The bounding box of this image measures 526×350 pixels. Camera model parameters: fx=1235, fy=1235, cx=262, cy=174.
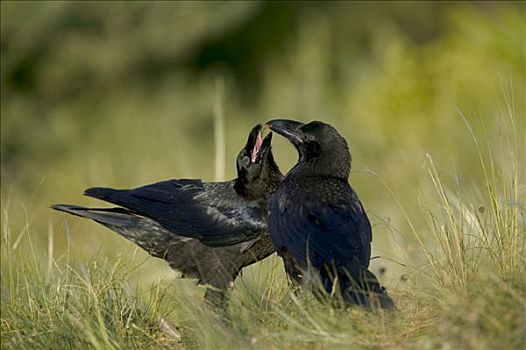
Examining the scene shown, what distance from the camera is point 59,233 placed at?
42.5 ft

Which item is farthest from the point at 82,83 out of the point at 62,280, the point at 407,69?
the point at 62,280

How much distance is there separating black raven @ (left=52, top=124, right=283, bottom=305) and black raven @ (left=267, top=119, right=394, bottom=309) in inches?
15.7

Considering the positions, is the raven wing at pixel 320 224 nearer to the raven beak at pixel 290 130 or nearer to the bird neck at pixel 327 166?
the bird neck at pixel 327 166

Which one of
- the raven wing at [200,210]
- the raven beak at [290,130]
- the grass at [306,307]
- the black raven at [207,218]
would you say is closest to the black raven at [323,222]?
the raven beak at [290,130]

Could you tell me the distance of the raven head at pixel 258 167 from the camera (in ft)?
21.9

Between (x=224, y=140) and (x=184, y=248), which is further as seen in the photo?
(x=224, y=140)

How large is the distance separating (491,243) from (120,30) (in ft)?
37.7

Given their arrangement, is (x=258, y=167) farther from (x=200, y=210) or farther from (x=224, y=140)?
(x=224, y=140)

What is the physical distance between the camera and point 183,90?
17.8 m

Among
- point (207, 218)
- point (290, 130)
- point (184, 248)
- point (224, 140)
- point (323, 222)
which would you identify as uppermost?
point (290, 130)

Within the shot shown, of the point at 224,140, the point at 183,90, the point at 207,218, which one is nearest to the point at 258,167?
the point at 207,218

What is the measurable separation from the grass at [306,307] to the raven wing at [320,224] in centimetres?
Result: 23

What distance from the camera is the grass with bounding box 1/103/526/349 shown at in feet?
15.3

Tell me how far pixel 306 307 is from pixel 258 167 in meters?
1.67
